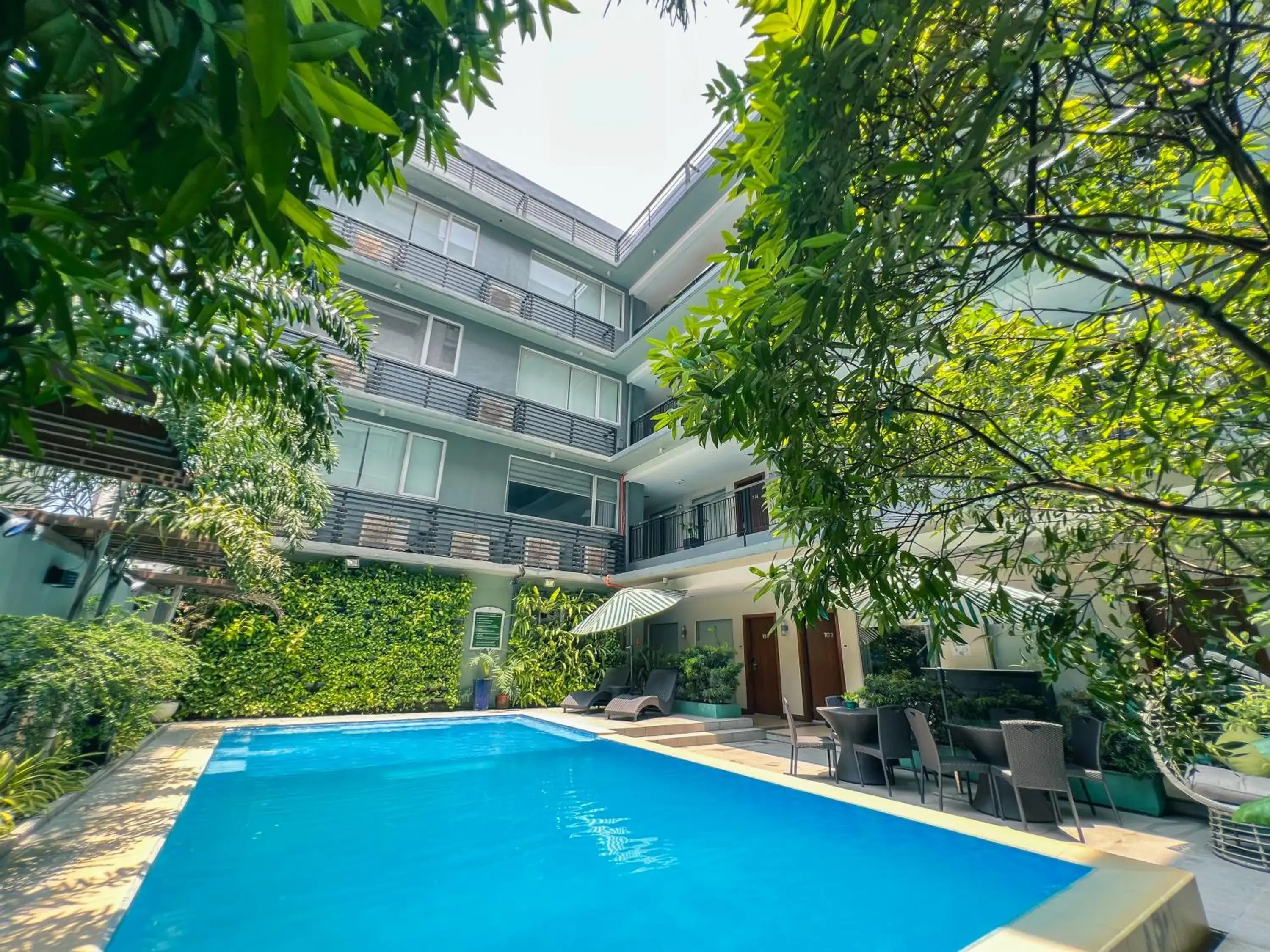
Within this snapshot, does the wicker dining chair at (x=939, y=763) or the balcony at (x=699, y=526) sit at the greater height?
the balcony at (x=699, y=526)

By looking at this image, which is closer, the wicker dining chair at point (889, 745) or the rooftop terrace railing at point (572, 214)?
the wicker dining chair at point (889, 745)

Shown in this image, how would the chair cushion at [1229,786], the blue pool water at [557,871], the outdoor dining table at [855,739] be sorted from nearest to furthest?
the blue pool water at [557,871]
the chair cushion at [1229,786]
the outdoor dining table at [855,739]

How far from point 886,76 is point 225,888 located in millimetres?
5515

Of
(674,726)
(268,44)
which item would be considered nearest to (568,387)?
(674,726)

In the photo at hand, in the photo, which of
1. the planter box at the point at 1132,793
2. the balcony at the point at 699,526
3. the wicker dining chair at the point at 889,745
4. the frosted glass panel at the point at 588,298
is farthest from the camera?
the frosted glass panel at the point at 588,298

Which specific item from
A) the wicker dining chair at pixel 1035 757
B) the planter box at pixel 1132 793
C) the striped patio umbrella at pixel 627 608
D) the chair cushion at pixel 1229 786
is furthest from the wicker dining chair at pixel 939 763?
the striped patio umbrella at pixel 627 608

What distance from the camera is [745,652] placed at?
13086 mm

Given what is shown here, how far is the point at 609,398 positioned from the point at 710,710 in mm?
8841

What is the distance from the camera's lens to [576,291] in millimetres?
15633

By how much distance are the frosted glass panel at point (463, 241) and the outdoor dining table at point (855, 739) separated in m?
13.1

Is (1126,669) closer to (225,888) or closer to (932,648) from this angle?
(932,648)

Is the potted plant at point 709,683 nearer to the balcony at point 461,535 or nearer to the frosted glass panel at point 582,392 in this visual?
the balcony at point 461,535

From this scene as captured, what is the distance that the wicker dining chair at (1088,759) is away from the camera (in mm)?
5055

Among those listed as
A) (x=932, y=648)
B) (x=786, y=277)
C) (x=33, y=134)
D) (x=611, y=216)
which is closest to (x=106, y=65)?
(x=33, y=134)
